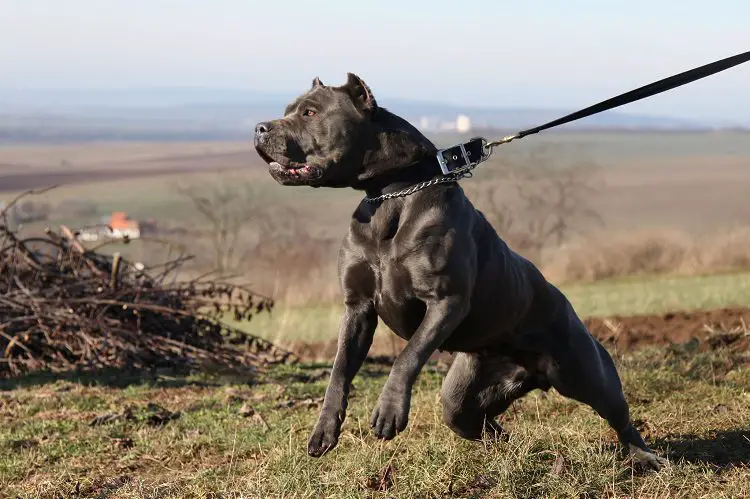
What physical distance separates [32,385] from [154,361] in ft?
3.55

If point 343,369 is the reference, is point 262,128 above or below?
above

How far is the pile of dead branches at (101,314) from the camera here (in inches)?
349

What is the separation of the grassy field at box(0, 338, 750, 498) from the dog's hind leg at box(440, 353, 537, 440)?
5.7 inches

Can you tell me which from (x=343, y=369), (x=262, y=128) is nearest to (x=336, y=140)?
(x=262, y=128)

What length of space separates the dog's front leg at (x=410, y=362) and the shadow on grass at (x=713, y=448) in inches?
67.8

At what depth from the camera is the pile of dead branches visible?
29.1 ft

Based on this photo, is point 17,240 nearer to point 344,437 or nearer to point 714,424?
point 344,437

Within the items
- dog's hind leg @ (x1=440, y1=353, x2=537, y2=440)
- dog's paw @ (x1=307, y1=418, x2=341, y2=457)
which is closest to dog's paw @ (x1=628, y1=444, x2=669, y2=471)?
dog's hind leg @ (x1=440, y1=353, x2=537, y2=440)

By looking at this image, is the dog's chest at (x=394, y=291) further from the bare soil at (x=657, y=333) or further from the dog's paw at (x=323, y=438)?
the bare soil at (x=657, y=333)

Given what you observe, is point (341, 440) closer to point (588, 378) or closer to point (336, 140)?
point (588, 378)

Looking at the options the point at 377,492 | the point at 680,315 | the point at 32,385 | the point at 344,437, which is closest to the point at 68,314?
the point at 32,385

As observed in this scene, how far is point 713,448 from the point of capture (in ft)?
18.5

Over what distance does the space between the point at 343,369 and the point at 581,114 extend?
179cm

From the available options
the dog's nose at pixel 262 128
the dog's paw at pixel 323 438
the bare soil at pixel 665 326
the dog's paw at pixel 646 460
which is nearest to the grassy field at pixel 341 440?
the dog's paw at pixel 646 460
